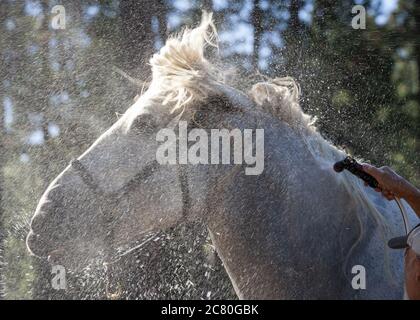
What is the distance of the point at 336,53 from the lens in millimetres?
2904

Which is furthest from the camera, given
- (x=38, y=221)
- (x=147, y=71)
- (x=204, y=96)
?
(x=147, y=71)

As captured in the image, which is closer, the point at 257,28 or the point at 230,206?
the point at 230,206

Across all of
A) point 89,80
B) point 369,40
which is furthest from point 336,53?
point 89,80

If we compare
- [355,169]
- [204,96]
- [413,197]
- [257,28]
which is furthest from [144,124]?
[257,28]

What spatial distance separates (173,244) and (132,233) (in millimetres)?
1175

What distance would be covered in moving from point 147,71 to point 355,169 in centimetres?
158

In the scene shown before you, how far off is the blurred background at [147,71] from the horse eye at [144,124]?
4.49ft

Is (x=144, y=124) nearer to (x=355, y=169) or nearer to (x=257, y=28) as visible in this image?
(x=355, y=169)

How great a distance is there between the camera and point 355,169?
1332 mm

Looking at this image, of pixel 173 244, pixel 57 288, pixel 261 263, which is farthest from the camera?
pixel 173 244

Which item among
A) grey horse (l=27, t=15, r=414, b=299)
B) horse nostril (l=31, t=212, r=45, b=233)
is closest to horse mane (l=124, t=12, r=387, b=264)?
grey horse (l=27, t=15, r=414, b=299)

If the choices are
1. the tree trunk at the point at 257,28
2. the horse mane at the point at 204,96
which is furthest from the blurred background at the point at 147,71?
the horse mane at the point at 204,96

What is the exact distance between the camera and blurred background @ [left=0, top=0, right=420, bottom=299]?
8.93 ft
